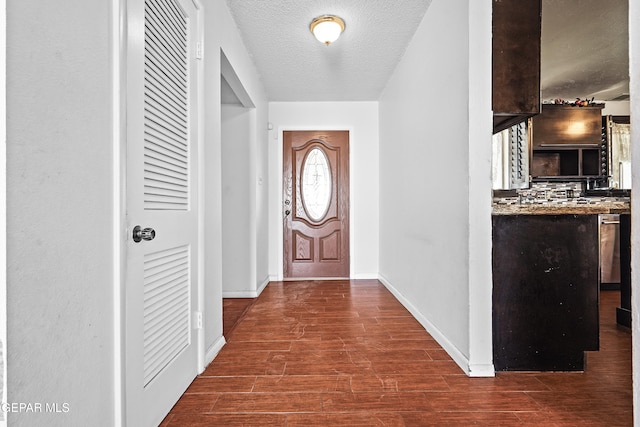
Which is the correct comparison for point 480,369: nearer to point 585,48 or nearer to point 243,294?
point 243,294

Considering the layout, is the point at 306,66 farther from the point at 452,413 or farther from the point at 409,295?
the point at 452,413

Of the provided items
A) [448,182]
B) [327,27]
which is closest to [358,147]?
[327,27]

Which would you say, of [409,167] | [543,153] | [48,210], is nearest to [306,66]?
[409,167]

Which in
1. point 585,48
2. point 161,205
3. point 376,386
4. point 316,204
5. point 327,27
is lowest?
point 376,386

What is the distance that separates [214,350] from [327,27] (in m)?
2.38

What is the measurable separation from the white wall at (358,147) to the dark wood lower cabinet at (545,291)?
2948 mm

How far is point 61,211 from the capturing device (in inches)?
36.8

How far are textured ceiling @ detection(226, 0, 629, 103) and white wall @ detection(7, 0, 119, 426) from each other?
76.7 inches

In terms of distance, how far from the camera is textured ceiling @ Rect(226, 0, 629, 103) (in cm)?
278

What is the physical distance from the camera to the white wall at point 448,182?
198cm

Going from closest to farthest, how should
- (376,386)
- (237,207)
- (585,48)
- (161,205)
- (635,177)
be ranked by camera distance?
(635,177) < (161,205) < (376,386) < (585,48) < (237,207)

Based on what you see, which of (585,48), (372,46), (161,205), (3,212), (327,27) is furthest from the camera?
(585,48)

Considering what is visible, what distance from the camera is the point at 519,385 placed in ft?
6.14

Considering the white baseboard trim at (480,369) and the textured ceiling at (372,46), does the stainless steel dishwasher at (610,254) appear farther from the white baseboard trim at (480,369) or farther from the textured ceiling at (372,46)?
the white baseboard trim at (480,369)
